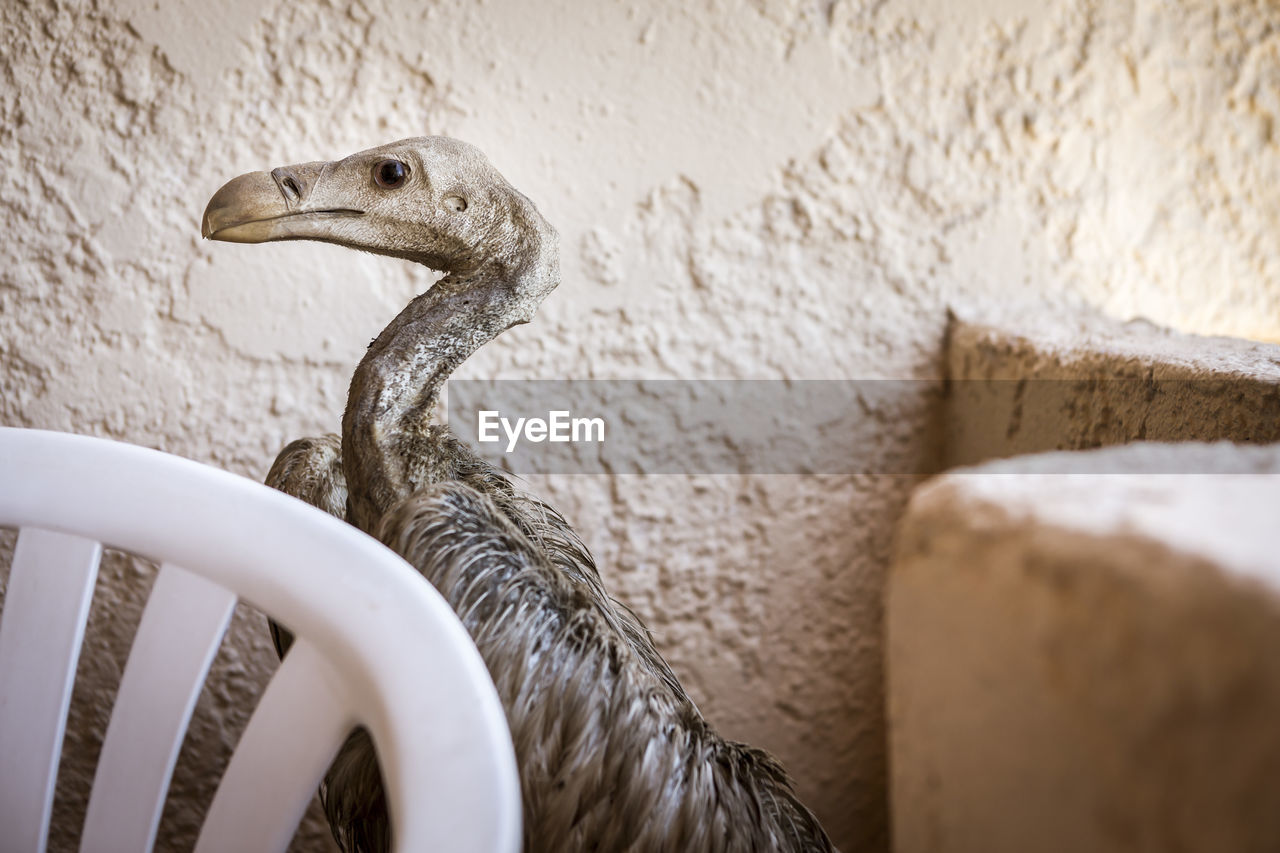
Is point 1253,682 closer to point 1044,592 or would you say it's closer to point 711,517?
point 1044,592

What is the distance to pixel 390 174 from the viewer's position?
2.68 feet

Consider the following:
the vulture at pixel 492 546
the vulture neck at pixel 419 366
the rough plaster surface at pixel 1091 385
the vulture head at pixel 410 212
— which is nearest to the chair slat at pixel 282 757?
the vulture at pixel 492 546

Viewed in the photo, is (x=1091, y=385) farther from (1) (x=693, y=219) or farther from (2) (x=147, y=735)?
(2) (x=147, y=735)

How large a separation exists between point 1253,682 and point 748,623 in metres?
1.31

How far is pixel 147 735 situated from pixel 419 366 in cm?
39

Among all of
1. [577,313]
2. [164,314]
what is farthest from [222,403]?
[577,313]

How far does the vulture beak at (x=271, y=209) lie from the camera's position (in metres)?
0.79

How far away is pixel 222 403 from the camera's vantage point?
4.29ft

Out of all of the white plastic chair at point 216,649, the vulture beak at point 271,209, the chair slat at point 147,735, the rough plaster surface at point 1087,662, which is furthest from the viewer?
the vulture beak at point 271,209

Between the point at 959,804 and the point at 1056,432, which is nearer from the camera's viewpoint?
the point at 959,804

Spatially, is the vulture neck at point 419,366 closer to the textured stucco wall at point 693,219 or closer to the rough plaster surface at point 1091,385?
the textured stucco wall at point 693,219

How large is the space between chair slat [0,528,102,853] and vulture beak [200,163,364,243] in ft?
1.05

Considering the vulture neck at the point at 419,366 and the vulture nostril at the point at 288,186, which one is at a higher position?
the vulture nostril at the point at 288,186

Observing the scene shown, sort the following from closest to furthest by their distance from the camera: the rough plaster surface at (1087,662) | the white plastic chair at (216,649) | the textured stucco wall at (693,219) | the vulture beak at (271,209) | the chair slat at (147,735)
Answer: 1. the rough plaster surface at (1087,662)
2. the white plastic chair at (216,649)
3. the chair slat at (147,735)
4. the vulture beak at (271,209)
5. the textured stucco wall at (693,219)
